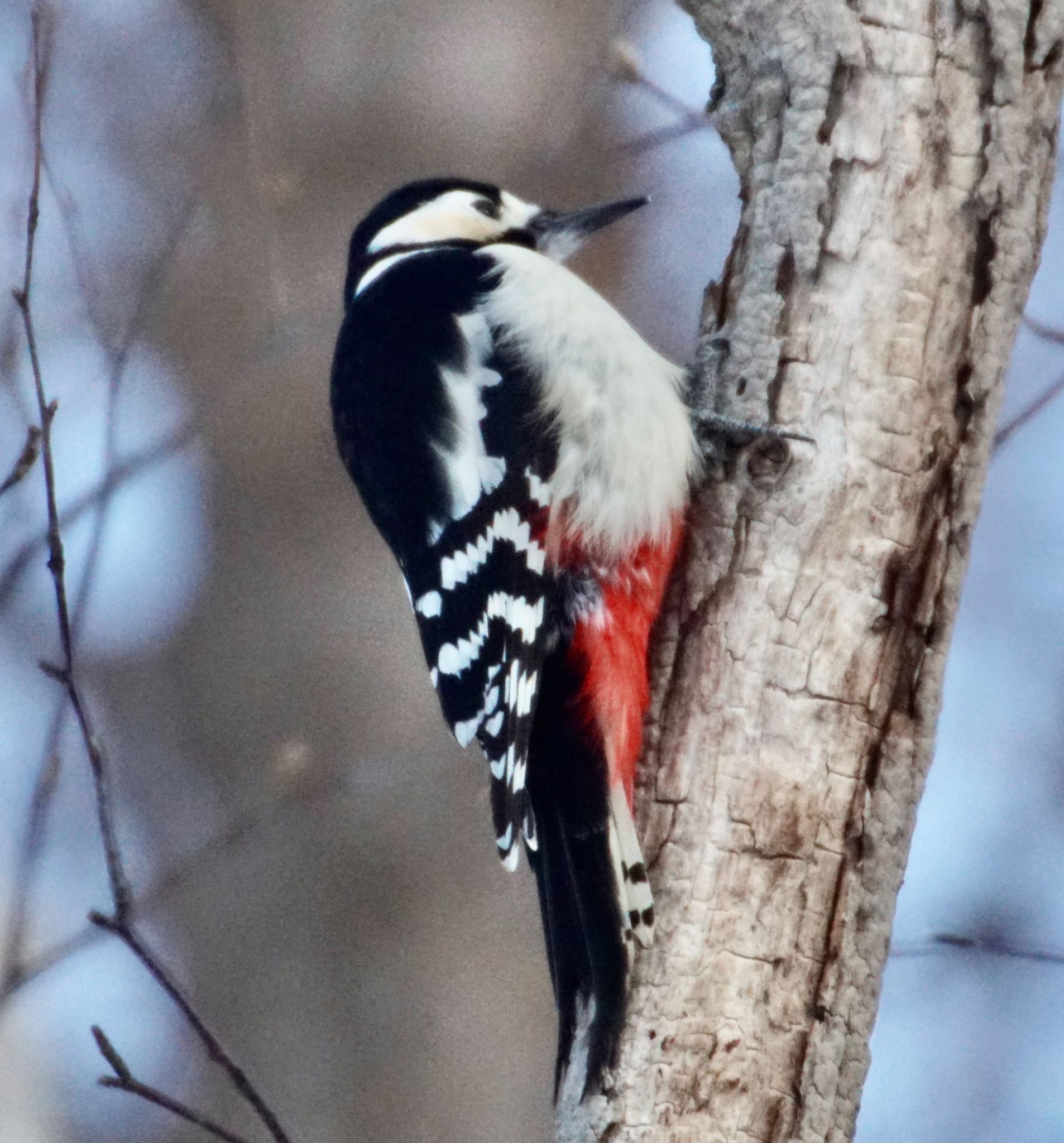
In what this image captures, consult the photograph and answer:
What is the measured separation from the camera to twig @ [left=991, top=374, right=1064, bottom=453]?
1896 mm

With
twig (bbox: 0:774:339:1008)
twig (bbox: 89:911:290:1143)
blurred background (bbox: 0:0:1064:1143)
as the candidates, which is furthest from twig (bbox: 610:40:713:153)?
twig (bbox: 89:911:290:1143)

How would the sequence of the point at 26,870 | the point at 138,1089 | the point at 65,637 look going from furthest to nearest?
the point at 26,870, the point at 65,637, the point at 138,1089

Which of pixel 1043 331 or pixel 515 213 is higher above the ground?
pixel 515 213

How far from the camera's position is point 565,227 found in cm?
229

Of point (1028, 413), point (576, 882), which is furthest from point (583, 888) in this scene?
point (1028, 413)

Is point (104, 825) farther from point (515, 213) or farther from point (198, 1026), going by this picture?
point (515, 213)

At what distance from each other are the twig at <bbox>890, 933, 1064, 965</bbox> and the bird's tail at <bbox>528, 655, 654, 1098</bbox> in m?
0.61

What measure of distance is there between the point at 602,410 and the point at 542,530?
0.61ft

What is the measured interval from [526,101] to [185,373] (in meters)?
0.85

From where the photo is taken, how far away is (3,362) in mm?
2094

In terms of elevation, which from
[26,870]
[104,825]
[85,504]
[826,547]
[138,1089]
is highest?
[85,504]

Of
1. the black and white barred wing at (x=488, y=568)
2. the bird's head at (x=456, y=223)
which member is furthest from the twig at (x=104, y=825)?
the bird's head at (x=456, y=223)

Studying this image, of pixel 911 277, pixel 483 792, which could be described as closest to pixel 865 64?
pixel 911 277

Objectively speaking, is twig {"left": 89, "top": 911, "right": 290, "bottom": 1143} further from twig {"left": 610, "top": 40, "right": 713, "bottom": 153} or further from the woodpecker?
twig {"left": 610, "top": 40, "right": 713, "bottom": 153}
